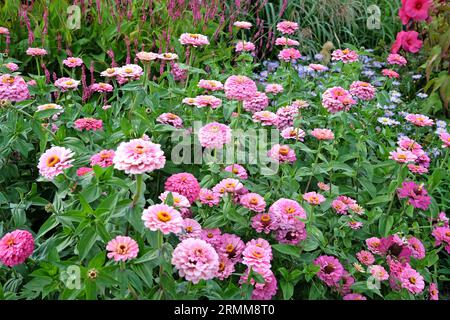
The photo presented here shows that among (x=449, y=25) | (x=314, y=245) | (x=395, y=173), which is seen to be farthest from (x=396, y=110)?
(x=314, y=245)

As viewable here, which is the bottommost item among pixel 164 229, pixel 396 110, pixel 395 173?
pixel 396 110

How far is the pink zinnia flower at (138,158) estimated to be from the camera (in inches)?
45.8

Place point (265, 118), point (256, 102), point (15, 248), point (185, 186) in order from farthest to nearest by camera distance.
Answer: point (256, 102) < point (265, 118) < point (185, 186) < point (15, 248)

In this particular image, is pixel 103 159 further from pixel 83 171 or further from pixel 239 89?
pixel 239 89

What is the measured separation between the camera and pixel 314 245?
151 centimetres

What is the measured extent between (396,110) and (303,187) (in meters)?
1.15

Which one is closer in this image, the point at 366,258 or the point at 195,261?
the point at 195,261

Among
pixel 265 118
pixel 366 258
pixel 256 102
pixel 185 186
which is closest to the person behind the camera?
pixel 185 186

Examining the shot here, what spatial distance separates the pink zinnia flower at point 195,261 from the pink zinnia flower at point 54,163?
374 mm

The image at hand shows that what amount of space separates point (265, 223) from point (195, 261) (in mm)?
357

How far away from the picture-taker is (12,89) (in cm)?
167

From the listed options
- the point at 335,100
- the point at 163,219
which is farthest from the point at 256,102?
the point at 163,219

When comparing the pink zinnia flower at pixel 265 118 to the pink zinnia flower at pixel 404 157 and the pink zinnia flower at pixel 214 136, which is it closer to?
the pink zinnia flower at pixel 214 136
